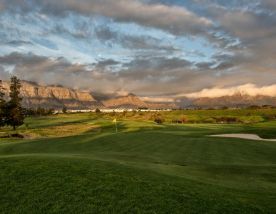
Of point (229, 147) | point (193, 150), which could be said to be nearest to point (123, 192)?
point (193, 150)

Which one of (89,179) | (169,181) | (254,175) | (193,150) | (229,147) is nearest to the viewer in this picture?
(89,179)

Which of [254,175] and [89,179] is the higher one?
[89,179]

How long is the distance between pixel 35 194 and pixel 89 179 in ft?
8.62

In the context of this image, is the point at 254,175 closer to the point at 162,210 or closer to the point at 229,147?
the point at 162,210

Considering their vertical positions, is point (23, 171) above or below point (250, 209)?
above

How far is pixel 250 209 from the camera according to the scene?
13734 mm

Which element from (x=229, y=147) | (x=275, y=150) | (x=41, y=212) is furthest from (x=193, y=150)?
(x=41, y=212)

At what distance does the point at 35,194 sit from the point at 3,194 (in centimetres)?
132

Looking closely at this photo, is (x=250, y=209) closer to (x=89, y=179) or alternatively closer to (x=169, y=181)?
(x=169, y=181)

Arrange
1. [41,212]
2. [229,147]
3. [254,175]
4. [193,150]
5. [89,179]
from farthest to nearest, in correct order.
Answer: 1. [229,147]
2. [193,150]
3. [254,175]
4. [89,179]
5. [41,212]

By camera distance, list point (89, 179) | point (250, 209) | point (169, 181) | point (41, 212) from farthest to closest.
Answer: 1. point (169, 181)
2. point (89, 179)
3. point (250, 209)
4. point (41, 212)

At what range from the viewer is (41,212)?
12.6 metres

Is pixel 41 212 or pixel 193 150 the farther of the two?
pixel 193 150

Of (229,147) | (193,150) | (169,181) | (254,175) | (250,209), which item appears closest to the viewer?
(250,209)
